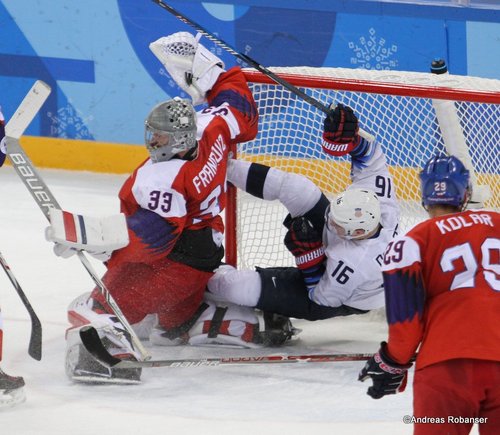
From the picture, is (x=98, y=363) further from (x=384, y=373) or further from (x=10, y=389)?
(x=384, y=373)

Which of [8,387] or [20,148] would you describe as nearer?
[8,387]

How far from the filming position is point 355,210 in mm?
4234

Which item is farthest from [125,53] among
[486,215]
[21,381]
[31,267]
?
[486,215]

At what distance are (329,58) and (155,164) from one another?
273 cm

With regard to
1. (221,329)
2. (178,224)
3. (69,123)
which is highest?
(69,123)

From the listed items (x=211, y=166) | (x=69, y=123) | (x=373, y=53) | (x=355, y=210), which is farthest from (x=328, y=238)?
(x=69, y=123)

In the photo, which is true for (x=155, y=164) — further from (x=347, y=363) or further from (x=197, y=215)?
(x=347, y=363)

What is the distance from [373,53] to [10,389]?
3.33 meters

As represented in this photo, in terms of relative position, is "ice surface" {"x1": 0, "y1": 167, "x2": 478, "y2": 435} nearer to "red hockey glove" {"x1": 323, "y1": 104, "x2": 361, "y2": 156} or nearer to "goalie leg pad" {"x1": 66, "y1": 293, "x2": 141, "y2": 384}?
"goalie leg pad" {"x1": 66, "y1": 293, "x2": 141, "y2": 384}

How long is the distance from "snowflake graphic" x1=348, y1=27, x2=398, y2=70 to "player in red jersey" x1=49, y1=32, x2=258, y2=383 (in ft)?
6.75

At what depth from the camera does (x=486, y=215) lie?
2.85m

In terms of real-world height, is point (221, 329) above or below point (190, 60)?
below

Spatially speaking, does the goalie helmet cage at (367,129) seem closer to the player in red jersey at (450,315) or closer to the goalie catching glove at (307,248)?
the goalie catching glove at (307,248)

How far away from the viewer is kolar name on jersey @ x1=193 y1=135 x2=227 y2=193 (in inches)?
166
